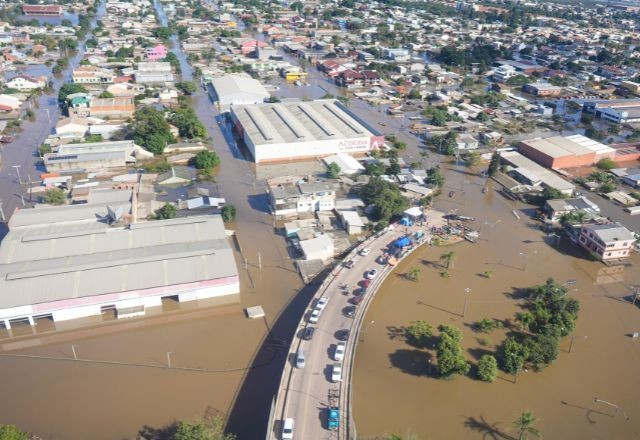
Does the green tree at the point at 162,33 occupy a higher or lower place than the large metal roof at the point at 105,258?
higher

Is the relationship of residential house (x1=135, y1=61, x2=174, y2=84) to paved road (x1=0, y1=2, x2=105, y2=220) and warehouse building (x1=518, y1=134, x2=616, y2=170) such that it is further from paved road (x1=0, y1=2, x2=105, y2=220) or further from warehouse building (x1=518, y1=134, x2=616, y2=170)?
warehouse building (x1=518, y1=134, x2=616, y2=170)

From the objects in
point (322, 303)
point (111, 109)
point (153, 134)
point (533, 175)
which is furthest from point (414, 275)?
point (111, 109)

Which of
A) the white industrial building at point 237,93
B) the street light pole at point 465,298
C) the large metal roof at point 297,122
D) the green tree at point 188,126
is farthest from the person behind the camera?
the white industrial building at point 237,93

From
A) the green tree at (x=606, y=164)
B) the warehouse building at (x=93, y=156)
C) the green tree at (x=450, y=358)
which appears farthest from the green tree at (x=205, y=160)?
the green tree at (x=606, y=164)

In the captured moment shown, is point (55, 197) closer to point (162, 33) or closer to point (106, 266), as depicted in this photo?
point (106, 266)

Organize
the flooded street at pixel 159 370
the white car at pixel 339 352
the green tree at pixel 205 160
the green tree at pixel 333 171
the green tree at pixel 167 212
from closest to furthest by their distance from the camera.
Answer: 1. the flooded street at pixel 159 370
2. the white car at pixel 339 352
3. the green tree at pixel 167 212
4. the green tree at pixel 333 171
5. the green tree at pixel 205 160

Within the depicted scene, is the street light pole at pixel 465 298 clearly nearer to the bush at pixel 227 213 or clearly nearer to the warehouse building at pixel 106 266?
the warehouse building at pixel 106 266
